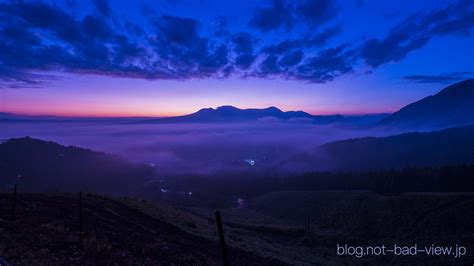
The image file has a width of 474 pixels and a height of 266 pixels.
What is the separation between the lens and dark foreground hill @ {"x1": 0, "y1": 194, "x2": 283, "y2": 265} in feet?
50.4

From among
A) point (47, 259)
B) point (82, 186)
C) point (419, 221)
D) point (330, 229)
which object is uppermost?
point (47, 259)

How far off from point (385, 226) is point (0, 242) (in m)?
63.5

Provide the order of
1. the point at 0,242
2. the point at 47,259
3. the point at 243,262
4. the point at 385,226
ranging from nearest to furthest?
the point at 47,259 < the point at 0,242 < the point at 243,262 < the point at 385,226

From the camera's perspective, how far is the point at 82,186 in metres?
190

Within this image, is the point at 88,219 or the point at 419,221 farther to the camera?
the point at 419,221

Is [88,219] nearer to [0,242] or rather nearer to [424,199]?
[0,242]

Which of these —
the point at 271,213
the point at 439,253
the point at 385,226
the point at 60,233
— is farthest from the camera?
the point at 271,213

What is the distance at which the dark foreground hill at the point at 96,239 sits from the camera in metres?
15.4

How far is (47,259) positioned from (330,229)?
68.9 meters

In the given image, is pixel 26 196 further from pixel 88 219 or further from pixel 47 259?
pixel 47 259

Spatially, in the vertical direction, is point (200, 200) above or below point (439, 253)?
below

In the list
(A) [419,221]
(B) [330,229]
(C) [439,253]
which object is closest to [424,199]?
(A) [419,221]

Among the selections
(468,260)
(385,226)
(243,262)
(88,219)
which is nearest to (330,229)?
(385,226)

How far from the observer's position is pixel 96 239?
18984 millimetres
